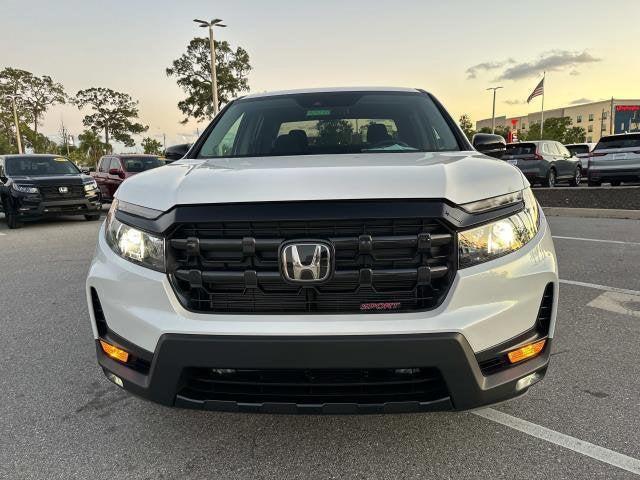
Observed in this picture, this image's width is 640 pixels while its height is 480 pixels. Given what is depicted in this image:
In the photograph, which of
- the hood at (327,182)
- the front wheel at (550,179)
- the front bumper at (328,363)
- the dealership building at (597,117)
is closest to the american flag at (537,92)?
the front wheel at (550,179)

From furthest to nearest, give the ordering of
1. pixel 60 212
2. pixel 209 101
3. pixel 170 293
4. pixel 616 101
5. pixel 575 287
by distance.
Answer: pixel 616 101 → pixel 209 101 → pixel 60 212 → pixel 575 287 → pixel 170 293

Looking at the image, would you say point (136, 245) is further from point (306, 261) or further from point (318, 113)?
point (318, 113)

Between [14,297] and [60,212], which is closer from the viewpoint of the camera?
[14,297]

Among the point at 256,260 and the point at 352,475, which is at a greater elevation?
the point at 256,260

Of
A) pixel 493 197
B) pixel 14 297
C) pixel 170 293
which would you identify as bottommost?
pixel 14 297

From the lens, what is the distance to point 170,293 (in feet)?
6.21

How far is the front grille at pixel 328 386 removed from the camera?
182 cm

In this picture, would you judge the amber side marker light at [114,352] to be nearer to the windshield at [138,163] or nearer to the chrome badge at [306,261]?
the chrome badge at [306,261]

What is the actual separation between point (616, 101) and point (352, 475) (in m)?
119

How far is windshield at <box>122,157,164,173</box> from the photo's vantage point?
14.2 meters

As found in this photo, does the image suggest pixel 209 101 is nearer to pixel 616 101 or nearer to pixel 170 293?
pixel 170 293

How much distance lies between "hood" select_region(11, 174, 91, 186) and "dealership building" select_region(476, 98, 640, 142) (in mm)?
91653

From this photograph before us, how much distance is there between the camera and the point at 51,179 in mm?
10984

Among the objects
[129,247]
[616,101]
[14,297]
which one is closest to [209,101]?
[14,297]
